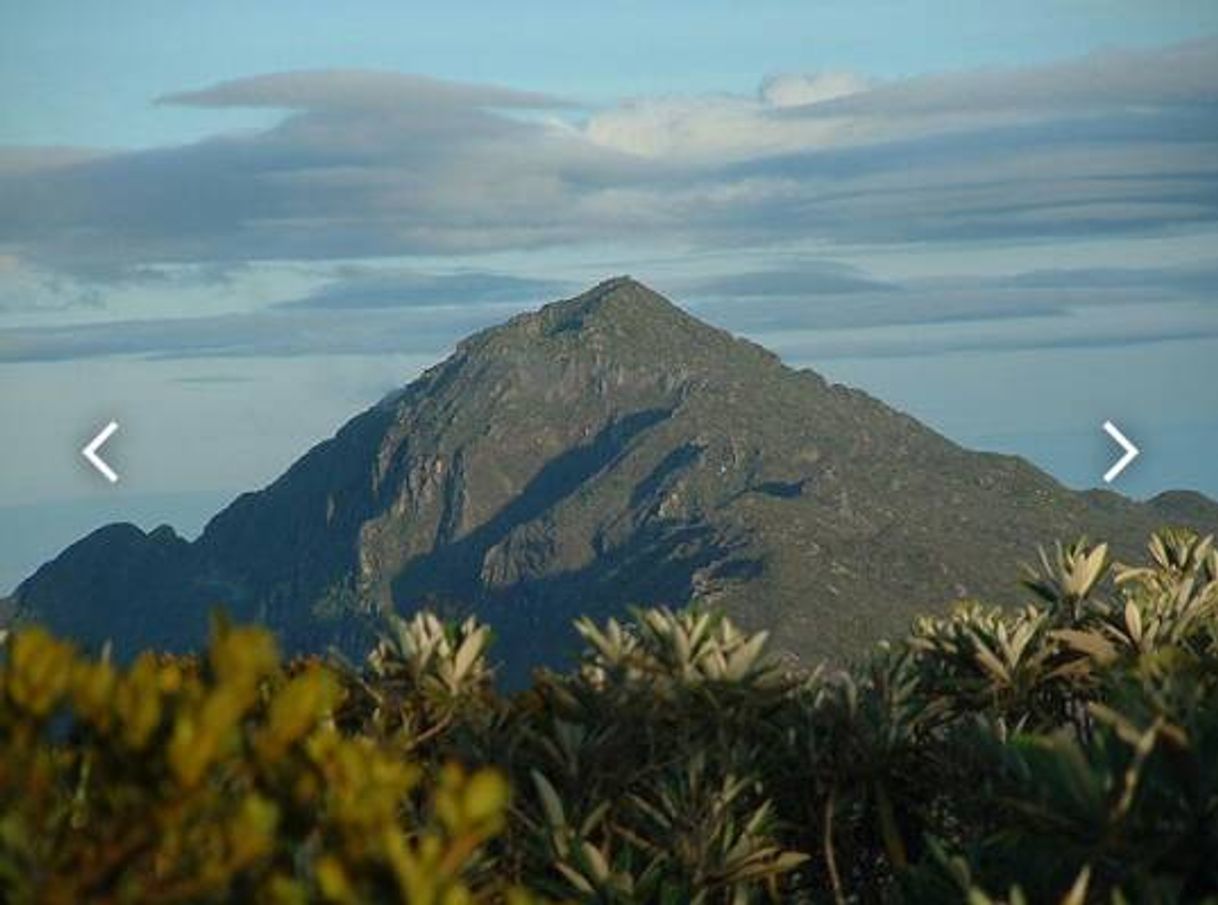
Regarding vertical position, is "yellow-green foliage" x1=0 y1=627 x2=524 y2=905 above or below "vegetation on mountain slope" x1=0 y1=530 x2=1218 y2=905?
above

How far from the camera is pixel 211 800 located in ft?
34.1

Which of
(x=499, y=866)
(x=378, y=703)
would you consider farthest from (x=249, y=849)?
(x=378, y=703)

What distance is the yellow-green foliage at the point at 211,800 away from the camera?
9297 mm

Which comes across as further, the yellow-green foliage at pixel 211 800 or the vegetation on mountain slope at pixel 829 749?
the vegetation on mountain slope at pixel 829 749

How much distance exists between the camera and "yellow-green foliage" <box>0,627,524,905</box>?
930cm

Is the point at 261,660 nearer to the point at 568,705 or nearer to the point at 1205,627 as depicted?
the point at 568,705

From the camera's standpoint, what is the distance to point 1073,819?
52.1 ft

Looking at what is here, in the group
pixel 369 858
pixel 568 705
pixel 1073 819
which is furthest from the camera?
pixel 568 705

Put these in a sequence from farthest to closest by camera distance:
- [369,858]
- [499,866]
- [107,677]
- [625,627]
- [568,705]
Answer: [625,627]
[568,705]
[499,866]
[107,677]
[369,858]

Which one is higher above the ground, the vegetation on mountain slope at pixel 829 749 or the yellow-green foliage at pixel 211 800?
the yellow-green foliage at pixel 211 800

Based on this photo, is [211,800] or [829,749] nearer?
[211,800]

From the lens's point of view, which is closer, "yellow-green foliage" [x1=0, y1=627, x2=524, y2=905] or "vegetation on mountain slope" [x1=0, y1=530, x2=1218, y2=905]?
"yellow-green foliage" [x1=0, y1=627, x2=524, y2=905]

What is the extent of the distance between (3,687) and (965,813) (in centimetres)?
1424

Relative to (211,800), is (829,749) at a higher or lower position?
lower
